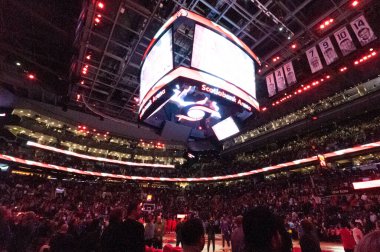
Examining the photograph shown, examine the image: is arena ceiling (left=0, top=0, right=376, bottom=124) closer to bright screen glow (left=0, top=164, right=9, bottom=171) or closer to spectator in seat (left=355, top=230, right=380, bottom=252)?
spectator in seat (left=355, top=230, right=380, bottom=252)

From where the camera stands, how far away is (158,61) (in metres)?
6.27

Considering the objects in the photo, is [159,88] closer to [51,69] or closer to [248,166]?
[51,69]

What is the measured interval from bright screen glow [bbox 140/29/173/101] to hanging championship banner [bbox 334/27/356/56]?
601 cm

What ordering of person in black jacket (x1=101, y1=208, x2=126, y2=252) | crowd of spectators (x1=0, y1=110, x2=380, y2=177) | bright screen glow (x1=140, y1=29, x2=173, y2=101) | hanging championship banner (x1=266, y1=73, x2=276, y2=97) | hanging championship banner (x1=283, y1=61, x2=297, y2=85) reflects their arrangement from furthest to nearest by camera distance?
crowd of spectators (x1=0, y1=110, x2=380, y2=177) → hanging championship banner (x1=266, y1=73, x2=276, y2=97) → hanging championship banner (x1=283, y1=61, x2=297, y2=85) → bright screen glow (x1=140, y1=29, x2=173, y2=101) → person in black jacket (x1=101, y1=208, x2=126, y2=252)

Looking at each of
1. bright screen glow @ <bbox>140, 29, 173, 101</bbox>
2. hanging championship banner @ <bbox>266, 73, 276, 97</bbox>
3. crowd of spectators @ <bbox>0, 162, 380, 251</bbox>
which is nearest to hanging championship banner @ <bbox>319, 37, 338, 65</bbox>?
hanging championship banner @ <bbox>266, 73, 276, 97</bbox>

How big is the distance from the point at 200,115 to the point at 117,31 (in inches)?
253

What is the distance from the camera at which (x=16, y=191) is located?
1866cm

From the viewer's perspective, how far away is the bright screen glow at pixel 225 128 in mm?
7410

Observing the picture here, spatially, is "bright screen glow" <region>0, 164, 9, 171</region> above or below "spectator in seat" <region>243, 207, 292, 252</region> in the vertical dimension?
above

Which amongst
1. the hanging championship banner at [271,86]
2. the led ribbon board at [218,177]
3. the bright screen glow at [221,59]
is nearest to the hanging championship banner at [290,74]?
the hanging championship banner at [271,86]

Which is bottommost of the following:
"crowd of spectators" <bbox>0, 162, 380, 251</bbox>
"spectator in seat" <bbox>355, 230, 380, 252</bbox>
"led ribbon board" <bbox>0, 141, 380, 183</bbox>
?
"spectator in seat" <bbox>355, 230, 380, 252</bbox>

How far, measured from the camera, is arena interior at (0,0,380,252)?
5527 mm

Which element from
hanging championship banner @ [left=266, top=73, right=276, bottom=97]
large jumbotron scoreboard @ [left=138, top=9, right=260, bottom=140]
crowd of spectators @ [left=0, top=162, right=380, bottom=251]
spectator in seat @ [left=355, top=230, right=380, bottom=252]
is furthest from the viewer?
hanging championship banner @ [left=266, top=73, right=276, bottom=97]

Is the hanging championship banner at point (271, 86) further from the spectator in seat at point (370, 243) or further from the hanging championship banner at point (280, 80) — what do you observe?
the spectator in seat at point (370, 243)
